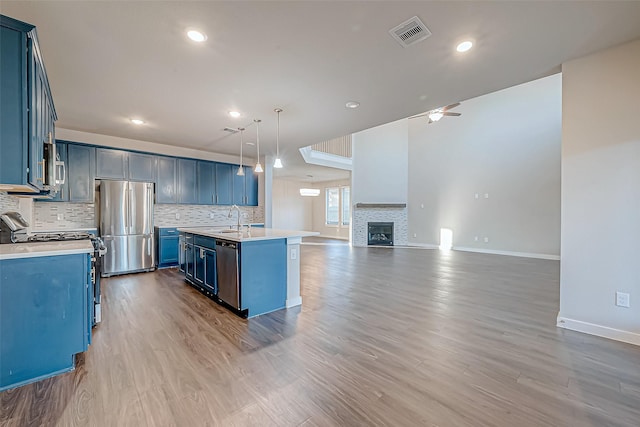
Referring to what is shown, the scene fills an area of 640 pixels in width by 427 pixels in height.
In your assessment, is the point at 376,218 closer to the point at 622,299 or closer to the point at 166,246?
the point at 166,246

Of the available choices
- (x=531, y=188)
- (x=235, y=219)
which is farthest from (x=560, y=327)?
(x=235, y=219)

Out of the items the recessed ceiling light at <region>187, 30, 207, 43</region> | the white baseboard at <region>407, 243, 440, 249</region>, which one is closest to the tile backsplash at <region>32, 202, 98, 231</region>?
the recessed ceiling light at <region>187, 30, 207, 43</region>

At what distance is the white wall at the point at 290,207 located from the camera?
446 inches

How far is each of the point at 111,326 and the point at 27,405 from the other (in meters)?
1.16

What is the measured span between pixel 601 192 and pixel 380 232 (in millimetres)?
6801

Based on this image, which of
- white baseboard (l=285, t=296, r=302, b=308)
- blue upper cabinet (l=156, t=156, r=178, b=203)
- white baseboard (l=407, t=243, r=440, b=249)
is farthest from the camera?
white baseboard (l=407, t=243, r=440, b=249)

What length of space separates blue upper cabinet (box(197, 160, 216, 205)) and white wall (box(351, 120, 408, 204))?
185 inches

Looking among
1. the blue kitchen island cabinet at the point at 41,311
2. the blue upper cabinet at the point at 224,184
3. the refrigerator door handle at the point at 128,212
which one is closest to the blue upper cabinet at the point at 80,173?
the refrigerator door handle at the point at 128,212

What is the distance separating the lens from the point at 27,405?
162 cm

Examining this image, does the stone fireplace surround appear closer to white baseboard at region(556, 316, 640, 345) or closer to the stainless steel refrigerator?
the stainless steel refrigerator

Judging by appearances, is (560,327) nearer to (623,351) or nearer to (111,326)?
(623,351)

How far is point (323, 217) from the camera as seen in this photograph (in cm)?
1205

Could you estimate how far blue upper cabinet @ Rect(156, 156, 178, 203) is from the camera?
5.40 m

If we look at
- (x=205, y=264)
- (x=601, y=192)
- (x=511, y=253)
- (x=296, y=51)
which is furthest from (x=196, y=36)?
(x=511, y=253)
